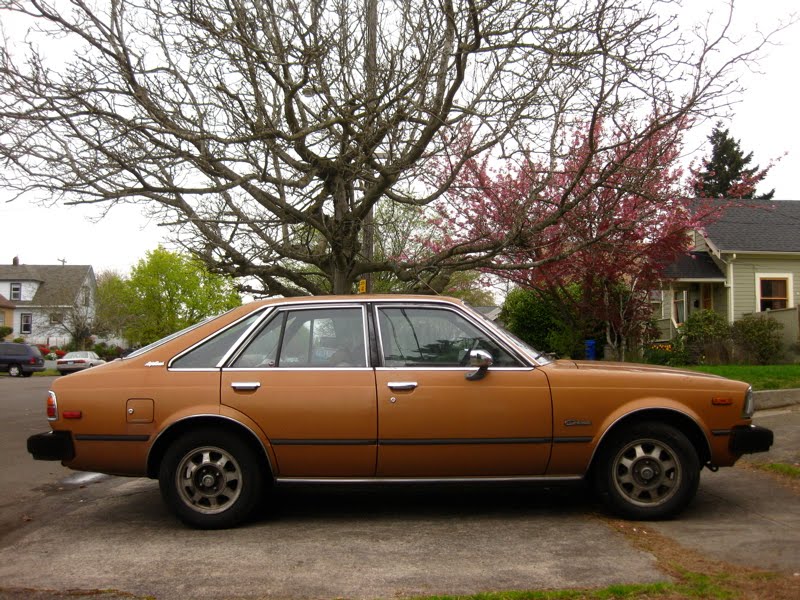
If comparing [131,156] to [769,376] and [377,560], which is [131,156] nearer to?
[377,560]

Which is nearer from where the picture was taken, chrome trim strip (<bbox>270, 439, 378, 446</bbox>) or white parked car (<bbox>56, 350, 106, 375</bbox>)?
chrome trim strip (<bbox>270, 439, 378, 446</bbox>)

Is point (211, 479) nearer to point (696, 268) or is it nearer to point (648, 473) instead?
point (648, 473)

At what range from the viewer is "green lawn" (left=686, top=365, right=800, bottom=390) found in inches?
428

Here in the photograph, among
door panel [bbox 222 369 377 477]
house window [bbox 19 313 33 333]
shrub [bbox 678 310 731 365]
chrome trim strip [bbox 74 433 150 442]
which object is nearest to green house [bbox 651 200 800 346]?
shrub [bbox 678 310 731 365]

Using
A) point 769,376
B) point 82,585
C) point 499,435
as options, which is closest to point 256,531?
point 82,585

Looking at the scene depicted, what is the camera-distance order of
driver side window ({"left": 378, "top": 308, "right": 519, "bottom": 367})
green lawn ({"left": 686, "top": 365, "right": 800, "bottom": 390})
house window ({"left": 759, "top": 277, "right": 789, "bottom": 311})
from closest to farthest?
driver side window ({"left": 378, "top": 308, "right": 519, "bottom": 367}) < green lawn ({"left": 686, "top": 365, "right": 800, "bottom": 390}) < house window ({"left": 759, "top": 277, "right": 789, "bottom": 311})

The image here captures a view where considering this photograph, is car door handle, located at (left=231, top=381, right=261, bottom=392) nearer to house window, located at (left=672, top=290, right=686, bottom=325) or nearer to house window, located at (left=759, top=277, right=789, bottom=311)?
house window, located at (left=759, top=277, right=789, bottom=311)

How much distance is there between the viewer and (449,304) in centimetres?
567

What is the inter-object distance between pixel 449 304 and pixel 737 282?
19418mm

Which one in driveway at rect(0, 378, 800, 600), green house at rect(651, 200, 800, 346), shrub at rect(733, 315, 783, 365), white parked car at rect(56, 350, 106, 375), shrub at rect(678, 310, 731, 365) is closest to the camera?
driveway at rect(0, 378, 800, 600)

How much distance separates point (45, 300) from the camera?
6116 centimetres

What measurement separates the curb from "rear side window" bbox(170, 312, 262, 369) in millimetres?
7529

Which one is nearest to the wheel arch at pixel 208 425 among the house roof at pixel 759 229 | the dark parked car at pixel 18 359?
the house roof at pixel 759 229

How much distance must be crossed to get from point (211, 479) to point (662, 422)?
326cm
